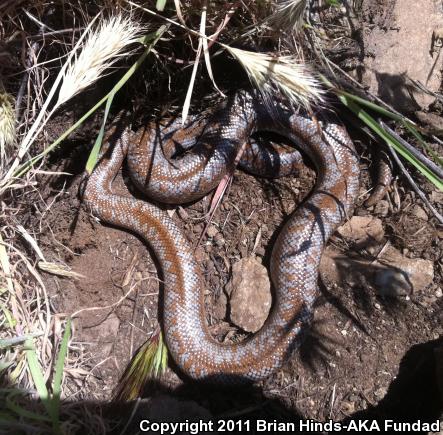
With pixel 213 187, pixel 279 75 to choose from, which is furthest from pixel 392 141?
pixel 213 187

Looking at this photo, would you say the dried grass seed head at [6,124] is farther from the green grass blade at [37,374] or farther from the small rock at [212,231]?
the small rock at [212,231]

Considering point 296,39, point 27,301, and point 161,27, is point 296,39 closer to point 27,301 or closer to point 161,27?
point 161,27

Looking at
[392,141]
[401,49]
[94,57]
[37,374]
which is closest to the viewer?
[392,141]

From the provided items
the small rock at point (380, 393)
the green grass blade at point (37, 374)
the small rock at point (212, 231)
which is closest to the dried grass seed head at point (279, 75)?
the small rock at point (212, 231)

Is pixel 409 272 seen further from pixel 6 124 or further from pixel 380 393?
pixel 6 124

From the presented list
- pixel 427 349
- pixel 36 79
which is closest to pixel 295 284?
pixel 427 349
